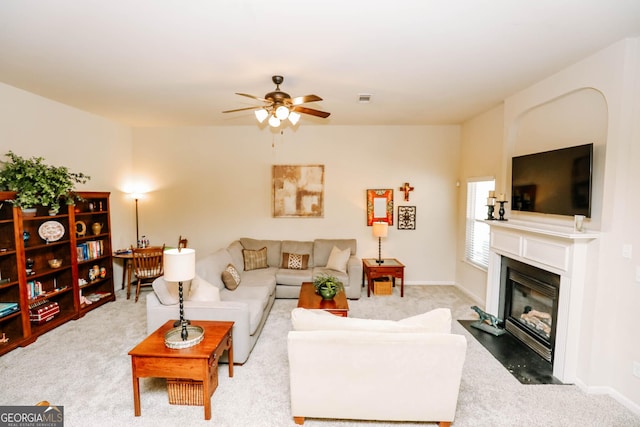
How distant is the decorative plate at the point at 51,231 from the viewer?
3.73 meters

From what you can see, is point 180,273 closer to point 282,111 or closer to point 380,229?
point 282,111

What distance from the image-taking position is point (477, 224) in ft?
16.4

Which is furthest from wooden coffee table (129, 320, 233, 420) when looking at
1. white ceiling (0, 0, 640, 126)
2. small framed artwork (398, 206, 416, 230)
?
small framed artwork (398, 206, 416, 230)

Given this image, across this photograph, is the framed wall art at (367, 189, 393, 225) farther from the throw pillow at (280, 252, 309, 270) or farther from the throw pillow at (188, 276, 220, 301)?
the throw pillow at (188, 276, 220, 301)

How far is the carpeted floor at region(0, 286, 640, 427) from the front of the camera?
226 centimetres

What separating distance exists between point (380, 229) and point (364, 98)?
2.26m

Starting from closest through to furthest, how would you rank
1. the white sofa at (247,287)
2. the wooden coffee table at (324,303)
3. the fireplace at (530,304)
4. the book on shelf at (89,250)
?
the white sofa at (247,287), the fireplace at (530,304), the wooden coffee table at (324,303), the book on shelf at (89,250)

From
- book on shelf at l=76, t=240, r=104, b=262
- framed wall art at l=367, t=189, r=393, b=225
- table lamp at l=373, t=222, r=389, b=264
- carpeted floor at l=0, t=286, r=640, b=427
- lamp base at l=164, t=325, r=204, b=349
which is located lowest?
carpeted floor at l=0, t=286, r=640, b=427

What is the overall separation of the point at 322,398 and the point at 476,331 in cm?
248

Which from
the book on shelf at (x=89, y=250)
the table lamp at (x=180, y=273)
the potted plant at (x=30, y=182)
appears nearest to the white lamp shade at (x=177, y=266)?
the table lamp at (x=180, y=273)

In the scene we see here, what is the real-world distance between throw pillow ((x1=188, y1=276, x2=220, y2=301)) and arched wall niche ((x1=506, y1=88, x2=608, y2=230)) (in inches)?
144

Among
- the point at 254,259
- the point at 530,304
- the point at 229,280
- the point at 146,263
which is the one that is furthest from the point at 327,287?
the point at 146,263

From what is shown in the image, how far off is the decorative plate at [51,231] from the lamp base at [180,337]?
2.53 metres

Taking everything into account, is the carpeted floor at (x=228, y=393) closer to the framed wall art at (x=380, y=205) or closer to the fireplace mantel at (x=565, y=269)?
the fireplace mantel at (x=565, y=269)
